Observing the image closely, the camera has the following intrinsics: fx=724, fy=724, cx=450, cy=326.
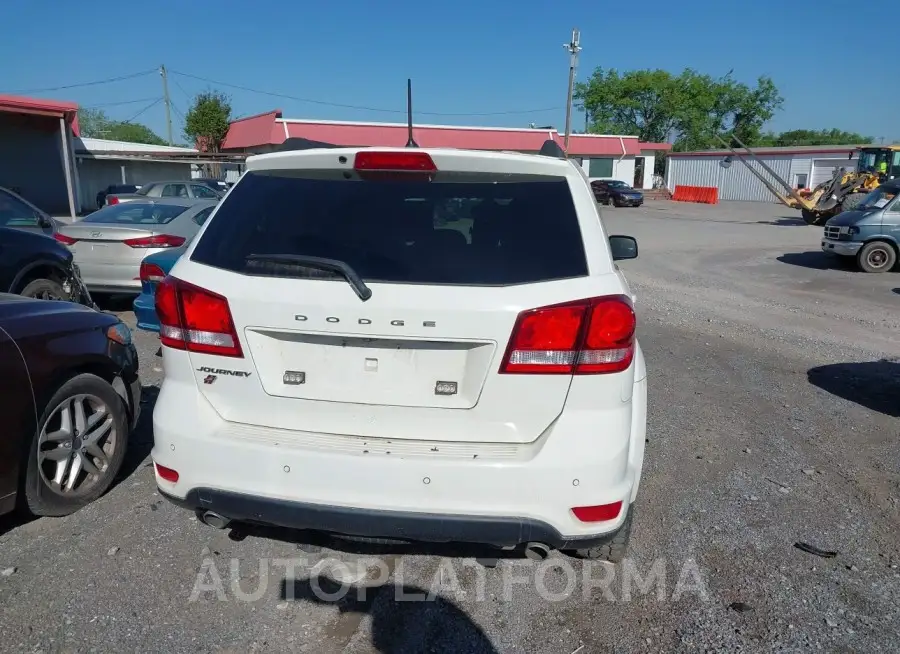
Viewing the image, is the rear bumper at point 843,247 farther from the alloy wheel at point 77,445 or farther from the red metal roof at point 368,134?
the red metal roof at point 368,134

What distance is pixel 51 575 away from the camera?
3.21m

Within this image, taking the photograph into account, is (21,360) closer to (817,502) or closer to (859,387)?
(817,502)

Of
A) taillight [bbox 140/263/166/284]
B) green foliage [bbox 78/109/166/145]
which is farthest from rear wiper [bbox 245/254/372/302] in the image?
green foliage [bbox 78/109/166/145]

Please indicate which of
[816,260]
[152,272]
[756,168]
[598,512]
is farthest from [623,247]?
[756,168]

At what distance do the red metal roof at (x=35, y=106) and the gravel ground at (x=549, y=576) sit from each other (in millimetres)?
24603

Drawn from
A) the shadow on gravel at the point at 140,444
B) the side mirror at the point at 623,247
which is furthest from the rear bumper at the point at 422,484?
the side mirror at the point at 623,247

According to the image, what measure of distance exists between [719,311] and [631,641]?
8.46 meters

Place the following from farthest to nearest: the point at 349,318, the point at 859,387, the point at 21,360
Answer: the point at 859,387 → the point at 21,360 → the point at 349,318

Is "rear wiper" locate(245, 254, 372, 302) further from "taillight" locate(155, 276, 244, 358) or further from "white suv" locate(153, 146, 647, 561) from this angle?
"taillight" locate(155, 276, 244, 358)

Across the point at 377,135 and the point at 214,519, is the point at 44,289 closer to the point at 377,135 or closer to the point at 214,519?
the point at 214,519

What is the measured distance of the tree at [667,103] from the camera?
78.3 metres

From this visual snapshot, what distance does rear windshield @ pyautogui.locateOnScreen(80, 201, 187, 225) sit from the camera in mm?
9297

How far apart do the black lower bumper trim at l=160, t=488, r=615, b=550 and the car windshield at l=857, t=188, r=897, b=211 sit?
15973 millimetres

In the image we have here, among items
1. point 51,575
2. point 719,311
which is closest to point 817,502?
point 51,575
